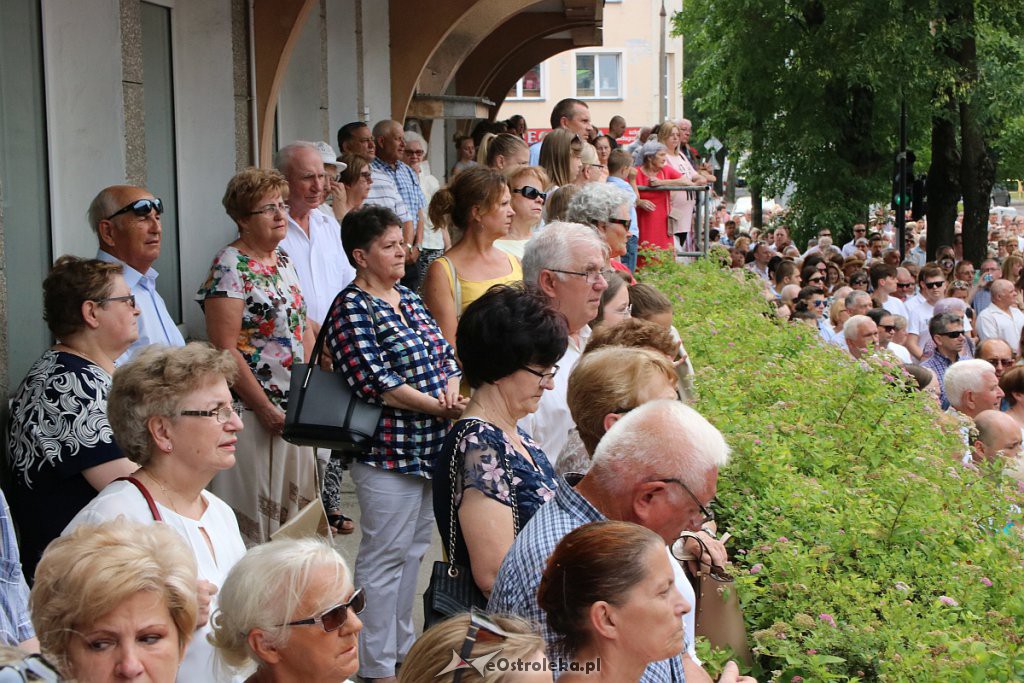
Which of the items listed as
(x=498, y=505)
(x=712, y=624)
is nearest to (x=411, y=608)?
(x=712, y=624)

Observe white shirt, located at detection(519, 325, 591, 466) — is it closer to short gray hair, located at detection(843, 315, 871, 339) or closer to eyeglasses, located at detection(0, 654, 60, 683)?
eyeglasses, located at detection(0, 654, 60, 683)

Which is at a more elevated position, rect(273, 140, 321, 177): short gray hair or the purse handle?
rect(273, 140, 321, 177): short gray hair

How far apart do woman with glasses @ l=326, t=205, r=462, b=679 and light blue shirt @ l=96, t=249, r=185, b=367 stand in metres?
0.70

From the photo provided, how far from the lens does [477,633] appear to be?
7.74 ft

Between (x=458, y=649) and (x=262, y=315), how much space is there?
11.6 ft

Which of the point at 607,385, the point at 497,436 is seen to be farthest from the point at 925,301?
the point at 497,436

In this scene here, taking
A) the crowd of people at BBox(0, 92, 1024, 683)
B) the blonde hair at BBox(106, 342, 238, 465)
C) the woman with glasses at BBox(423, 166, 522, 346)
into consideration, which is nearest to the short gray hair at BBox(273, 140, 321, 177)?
the crowd of people at BBox(0, 92, 1024, 683)

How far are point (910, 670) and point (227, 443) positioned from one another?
6.16 ft

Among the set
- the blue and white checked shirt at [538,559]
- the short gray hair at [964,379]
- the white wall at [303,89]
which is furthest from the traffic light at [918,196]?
the blue and white checked shirt at [538,559]

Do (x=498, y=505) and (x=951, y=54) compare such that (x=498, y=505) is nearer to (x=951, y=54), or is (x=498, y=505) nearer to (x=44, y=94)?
(x=44, y=94)

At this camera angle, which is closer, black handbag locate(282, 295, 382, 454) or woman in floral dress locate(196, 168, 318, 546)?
black handbag locate(282, 295, 382, 454)

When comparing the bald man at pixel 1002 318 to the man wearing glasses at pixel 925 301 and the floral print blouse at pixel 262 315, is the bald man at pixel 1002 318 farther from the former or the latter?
the floral print blouse at pixel 262 315

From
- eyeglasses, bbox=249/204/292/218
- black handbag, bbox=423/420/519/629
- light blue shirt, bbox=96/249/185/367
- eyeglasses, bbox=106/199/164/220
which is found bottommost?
black handbag, bbox=423/420/519/629

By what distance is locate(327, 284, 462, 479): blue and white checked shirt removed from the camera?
5.04 meters
